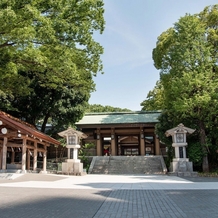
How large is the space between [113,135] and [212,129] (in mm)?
10694

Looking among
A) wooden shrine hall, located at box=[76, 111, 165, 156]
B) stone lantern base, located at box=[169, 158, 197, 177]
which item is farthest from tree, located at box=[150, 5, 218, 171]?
wooden shrine hall, located at box=[76, 111, 165, 156]

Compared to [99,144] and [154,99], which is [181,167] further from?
[154,99]

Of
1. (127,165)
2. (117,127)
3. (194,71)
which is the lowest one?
(127,165)

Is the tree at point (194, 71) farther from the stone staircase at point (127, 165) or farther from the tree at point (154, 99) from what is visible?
the tree at point (154, 99)

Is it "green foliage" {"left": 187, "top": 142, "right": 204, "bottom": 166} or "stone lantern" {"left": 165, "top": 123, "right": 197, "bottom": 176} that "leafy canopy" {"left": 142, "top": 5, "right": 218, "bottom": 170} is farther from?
"stone lantern" {"left": 165, "top": 123, "right": 197, "bottom": 176}

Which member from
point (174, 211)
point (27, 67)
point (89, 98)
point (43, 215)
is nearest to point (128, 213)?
point (174, 211)

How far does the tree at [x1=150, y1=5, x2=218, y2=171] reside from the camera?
13516 mm

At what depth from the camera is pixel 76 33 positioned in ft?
34.4

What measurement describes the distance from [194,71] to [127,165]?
29.0ft

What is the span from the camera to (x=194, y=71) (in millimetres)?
14125

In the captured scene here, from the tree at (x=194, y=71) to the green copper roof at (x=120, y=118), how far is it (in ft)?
22.1

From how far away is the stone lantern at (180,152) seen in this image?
45.0 feet

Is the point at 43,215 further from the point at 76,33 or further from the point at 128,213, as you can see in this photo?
the point at 76,33

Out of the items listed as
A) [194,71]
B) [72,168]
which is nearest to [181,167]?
[194,71]
